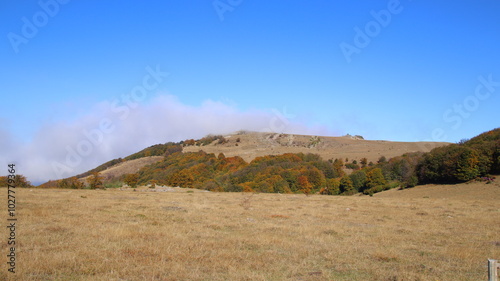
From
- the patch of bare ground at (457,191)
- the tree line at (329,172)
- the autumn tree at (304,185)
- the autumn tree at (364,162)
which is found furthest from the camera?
the autumn tree at (364,162)

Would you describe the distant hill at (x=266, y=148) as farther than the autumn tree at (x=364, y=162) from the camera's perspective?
Yes

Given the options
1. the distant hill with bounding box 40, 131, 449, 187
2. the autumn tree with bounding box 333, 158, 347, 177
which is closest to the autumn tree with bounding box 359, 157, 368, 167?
the distant hill with bounding box 40, 131, 449, 187

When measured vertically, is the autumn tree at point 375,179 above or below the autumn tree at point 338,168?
below

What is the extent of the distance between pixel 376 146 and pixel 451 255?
114 metres

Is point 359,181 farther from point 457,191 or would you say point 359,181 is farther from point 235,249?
point 235,249

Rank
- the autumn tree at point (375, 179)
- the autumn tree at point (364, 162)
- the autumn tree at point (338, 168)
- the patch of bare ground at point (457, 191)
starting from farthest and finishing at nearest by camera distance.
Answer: the autumn tree at point (364, 162), the autumn tree at point (338, 168), the autumn tree at point (375, 179), the patch of bare ground at point (457, 191)

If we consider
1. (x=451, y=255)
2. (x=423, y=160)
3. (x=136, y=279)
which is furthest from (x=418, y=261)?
(x=423, y=160)

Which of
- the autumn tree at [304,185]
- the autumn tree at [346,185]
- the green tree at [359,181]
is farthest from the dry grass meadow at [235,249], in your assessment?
the autumn tree at [304,185]

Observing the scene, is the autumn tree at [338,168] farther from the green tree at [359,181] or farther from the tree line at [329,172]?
the green tree at [359,181]

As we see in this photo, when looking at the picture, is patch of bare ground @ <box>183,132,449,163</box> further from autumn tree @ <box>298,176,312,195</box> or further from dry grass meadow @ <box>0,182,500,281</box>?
dry grass meadow @ <box>0,182,500,281</box>

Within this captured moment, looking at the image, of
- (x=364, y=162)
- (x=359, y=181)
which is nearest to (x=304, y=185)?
(x=359, y=181)

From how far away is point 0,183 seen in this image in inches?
1893

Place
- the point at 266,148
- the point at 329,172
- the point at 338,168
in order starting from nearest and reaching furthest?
the point at 329,172 → the point at 338,168 → the point at 266,148

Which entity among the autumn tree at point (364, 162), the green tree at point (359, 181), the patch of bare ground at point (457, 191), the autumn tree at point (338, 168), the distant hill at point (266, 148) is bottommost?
the patch of bare ground at point (457, 191)
